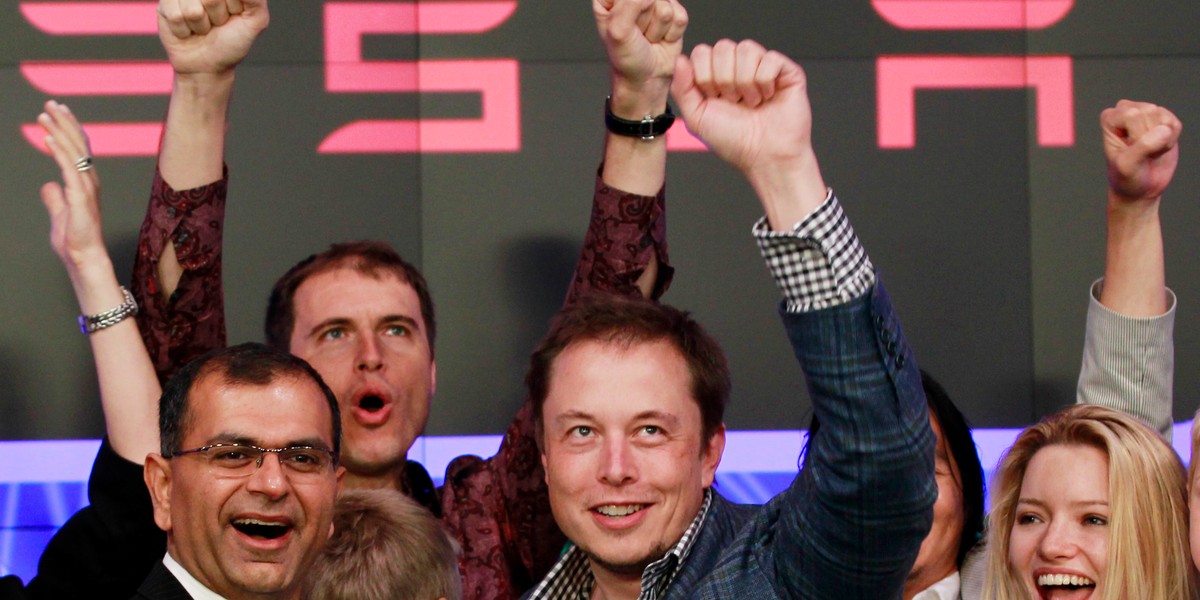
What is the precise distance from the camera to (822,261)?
1.58m

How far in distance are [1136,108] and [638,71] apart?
85cm

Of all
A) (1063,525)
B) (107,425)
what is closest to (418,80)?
(107,425)

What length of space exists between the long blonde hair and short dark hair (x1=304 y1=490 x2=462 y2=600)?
0.97 meters

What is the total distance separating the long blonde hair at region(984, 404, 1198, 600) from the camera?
240cm

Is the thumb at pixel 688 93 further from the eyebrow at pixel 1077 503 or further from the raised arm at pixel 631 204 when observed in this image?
the eyebrow at pixel 1077 503

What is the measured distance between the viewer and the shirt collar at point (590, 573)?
6.85 ft

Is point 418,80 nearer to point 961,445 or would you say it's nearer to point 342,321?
point 342,321

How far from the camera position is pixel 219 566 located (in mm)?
2104

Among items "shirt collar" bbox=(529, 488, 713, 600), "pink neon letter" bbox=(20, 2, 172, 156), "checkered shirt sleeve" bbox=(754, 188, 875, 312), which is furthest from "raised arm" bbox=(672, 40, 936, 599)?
A: "pink neon letter" bbox=(20, 2, 172, 156)

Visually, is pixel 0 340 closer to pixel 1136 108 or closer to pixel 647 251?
pixel 647 251

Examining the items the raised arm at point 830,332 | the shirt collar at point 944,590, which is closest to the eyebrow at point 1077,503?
the shirt collar at point 944,590

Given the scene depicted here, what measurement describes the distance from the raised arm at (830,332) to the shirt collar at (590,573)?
0.42 metres

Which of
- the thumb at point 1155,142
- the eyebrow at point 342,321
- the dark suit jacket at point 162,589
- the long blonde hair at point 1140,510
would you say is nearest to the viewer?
the dark suit jacket at point 162,589

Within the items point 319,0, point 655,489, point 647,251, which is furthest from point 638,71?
point 319,0
